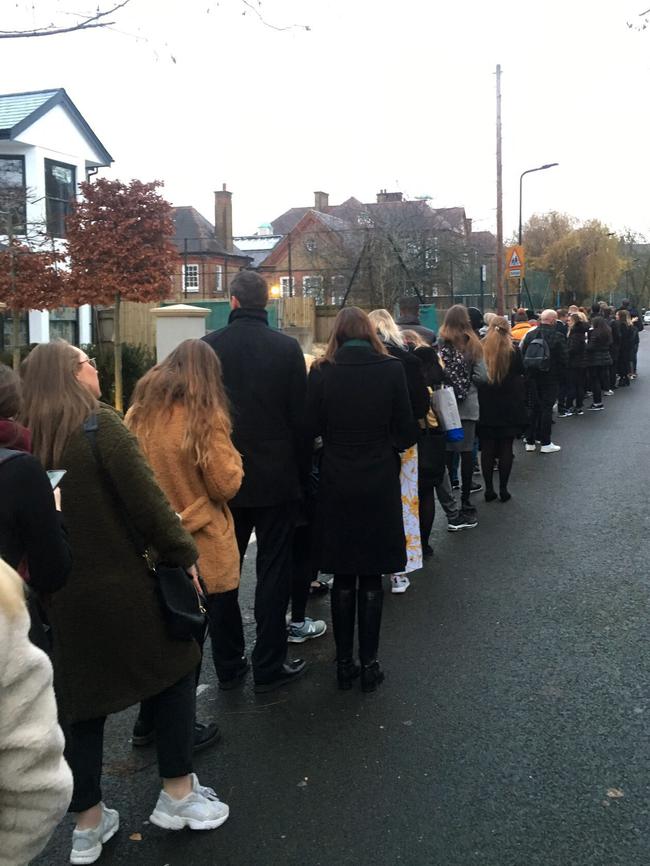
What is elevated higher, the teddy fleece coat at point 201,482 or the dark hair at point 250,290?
the dark hair at point 250,290

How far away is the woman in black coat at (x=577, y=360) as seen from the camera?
51.3ft

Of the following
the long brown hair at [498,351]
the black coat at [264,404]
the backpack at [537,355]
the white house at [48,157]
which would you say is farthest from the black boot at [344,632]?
the white house at [48,157]

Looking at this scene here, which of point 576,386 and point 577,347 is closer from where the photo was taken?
point 577,347

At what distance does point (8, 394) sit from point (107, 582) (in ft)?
2.43

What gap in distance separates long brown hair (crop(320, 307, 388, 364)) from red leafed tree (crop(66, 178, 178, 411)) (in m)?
13.9

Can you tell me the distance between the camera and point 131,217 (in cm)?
1794

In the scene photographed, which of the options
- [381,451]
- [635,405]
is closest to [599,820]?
[381,451]

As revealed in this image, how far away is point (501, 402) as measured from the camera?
334 inches

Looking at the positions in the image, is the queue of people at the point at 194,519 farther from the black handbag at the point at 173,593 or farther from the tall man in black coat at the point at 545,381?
the tall man in black coat at the point at 545,381

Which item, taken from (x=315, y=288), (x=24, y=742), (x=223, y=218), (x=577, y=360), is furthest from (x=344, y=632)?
(x=223, y=218)

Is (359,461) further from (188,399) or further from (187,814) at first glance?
(187,814)

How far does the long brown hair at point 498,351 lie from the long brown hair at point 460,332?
0.90m

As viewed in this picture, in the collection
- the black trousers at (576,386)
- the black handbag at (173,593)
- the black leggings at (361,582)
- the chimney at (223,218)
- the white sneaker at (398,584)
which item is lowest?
the white sneaker at (398,584)

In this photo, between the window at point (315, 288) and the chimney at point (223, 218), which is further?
the chimney at point (223, 218)
